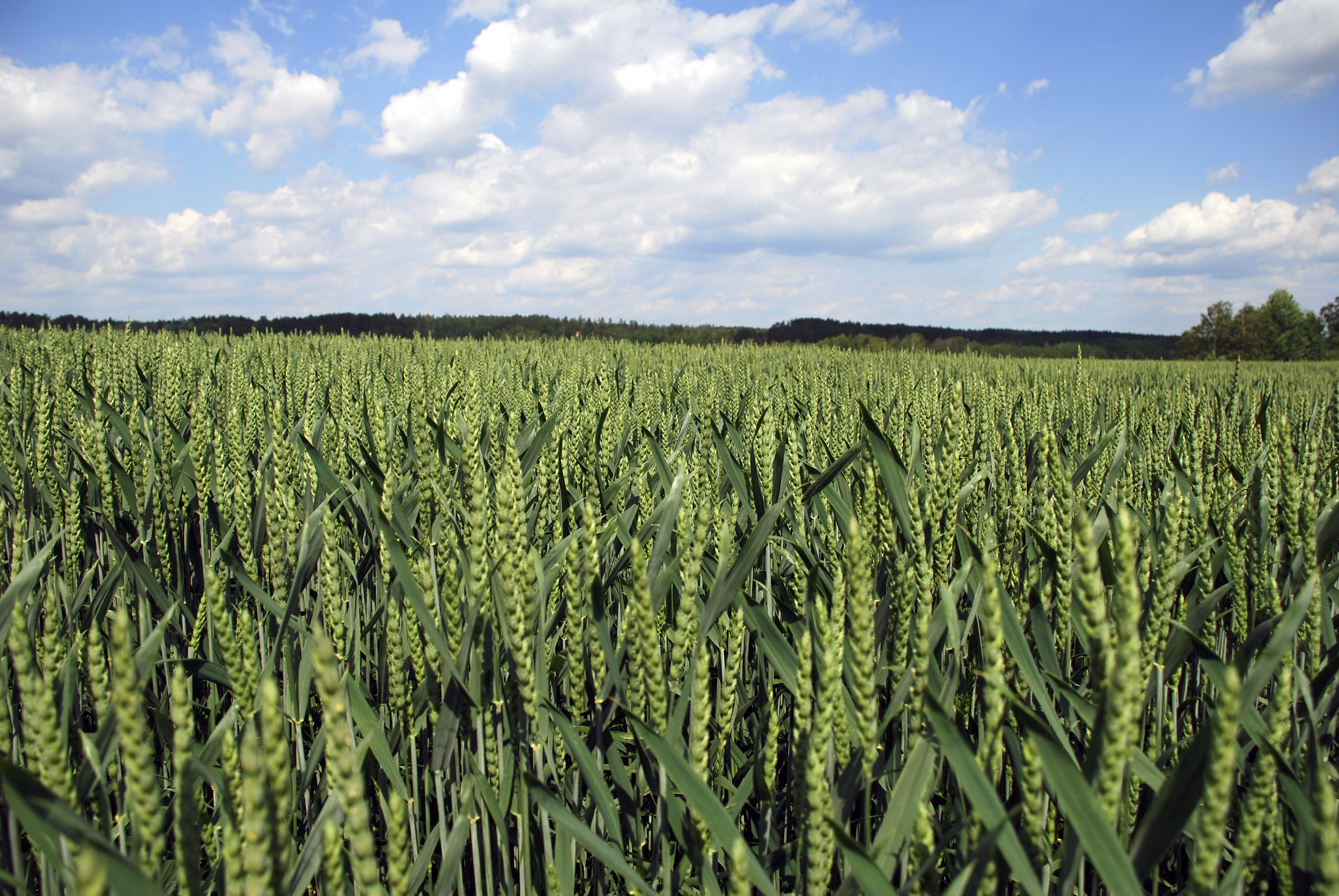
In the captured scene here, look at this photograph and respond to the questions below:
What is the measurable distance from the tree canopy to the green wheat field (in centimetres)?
5543

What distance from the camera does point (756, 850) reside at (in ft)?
4.09

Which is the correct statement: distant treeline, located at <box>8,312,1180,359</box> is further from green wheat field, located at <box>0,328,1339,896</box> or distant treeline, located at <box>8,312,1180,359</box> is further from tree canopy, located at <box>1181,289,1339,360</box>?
tree canopy, located at <box>1181,289,1339,360</box>

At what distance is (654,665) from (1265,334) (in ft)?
212

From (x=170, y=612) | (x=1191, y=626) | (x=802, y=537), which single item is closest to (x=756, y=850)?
(x=802, y=537)

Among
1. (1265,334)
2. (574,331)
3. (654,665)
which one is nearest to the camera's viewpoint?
(654,665)

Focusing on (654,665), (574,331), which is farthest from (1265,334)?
(654,665)

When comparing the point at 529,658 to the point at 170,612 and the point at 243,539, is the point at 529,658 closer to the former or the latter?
the point at 170,612

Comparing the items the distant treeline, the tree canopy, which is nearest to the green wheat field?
the distant treeline

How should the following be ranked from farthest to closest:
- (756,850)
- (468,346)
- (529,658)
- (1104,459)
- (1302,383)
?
1. (468,346)
2. (1302,383)
3. (1104,459)
4. (756,850)
5. (529,658)

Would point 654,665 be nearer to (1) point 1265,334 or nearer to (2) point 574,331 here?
(2) point 574,331

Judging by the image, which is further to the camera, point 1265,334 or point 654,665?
point 1265,334

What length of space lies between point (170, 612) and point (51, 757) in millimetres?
291

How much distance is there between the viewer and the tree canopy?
4709 centimetres

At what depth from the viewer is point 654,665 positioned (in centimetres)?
85
